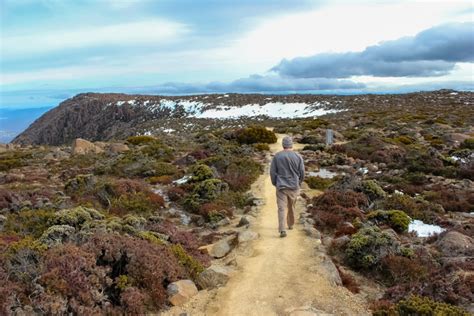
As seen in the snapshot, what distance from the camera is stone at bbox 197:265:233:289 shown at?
7160mm

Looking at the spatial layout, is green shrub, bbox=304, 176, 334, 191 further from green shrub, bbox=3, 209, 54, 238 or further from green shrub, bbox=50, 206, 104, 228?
green shrub, bbox=3, 209, 54, 238

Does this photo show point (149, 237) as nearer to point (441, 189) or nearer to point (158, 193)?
point (158, 193)

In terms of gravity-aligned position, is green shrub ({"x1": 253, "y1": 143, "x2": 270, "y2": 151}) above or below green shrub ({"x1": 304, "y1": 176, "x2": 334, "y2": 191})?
above

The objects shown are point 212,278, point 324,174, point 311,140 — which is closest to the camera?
point 212,278

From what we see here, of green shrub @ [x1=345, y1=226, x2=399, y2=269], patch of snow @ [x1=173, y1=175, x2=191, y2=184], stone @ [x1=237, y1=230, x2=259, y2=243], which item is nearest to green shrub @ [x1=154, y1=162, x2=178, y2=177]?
patch of snow @ [x1=173, y1=175, x2=191, y2=184]

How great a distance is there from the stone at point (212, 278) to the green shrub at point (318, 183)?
29.9ft

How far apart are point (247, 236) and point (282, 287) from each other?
2.70 metres

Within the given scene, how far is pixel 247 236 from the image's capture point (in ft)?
31.6

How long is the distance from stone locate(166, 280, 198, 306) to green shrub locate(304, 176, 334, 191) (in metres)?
9.70

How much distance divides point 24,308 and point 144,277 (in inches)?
69.9

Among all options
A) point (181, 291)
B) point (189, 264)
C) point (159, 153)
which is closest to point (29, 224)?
point (189, 264)

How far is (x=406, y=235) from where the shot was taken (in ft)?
33.7

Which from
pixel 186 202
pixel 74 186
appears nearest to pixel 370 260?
pixel 186 202

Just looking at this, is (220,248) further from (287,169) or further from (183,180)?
(183,180)
